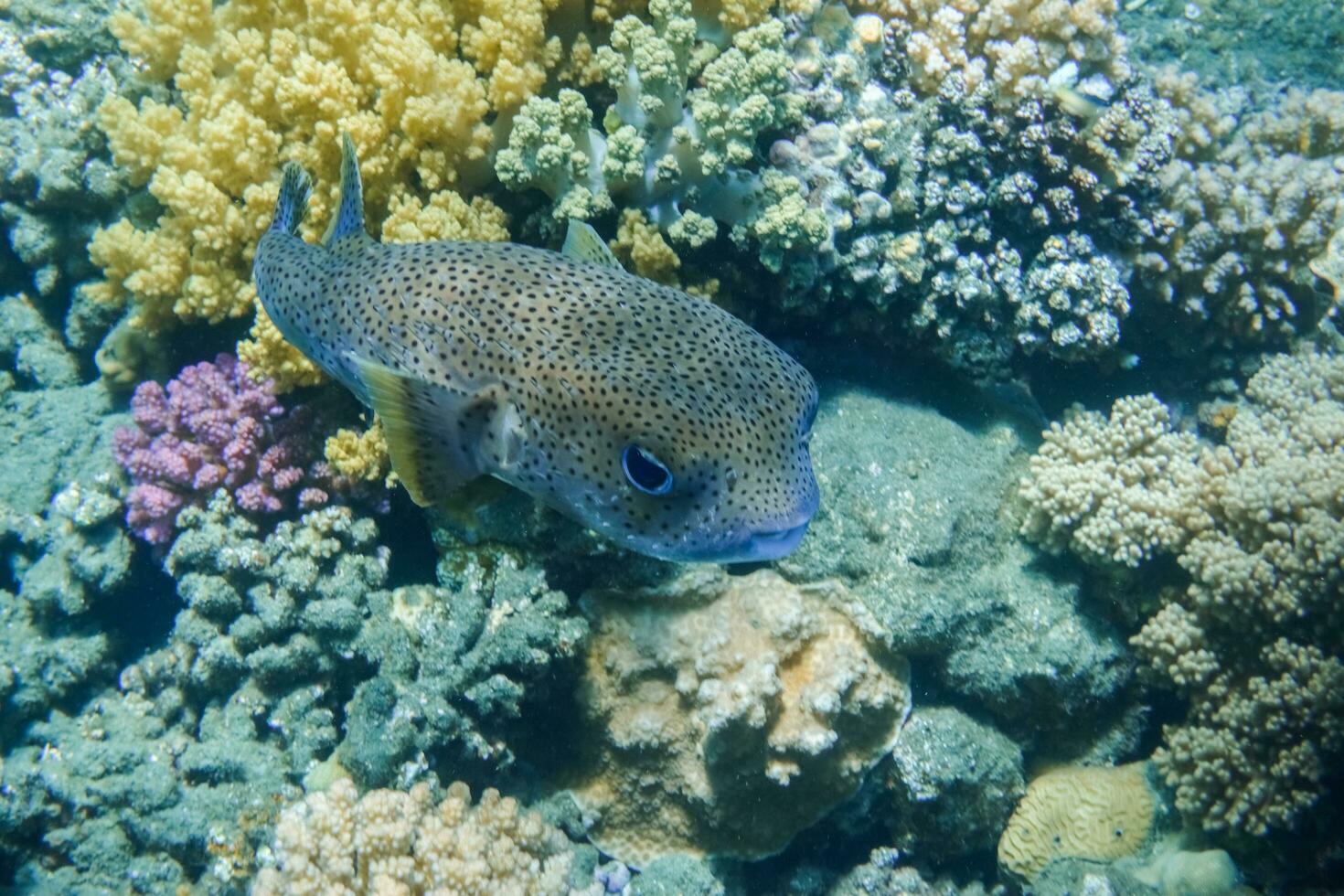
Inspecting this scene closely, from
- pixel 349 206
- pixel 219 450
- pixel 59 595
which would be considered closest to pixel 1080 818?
pixel 349 206

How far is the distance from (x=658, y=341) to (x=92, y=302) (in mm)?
4995

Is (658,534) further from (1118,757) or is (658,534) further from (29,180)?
(29,180)

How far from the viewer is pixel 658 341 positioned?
311 centimetres

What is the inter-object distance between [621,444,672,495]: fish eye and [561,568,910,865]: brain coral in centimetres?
171

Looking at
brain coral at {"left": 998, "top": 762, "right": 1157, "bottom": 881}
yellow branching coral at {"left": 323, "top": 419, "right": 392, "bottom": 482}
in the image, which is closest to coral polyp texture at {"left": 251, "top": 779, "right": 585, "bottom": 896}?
yellow branching coral at {"left": 323, "top": 419, "right": 392, "bottom": 482}

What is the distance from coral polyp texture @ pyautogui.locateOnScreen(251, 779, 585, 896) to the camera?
12.7 feet

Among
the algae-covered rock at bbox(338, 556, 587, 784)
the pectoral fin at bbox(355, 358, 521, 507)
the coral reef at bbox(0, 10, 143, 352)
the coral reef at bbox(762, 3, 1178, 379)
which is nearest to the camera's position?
the pectoral fin at bbox(355, 358, 521, 507)

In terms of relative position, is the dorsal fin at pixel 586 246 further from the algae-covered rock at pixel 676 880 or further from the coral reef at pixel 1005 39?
the algae-covered rock at pixel 676 880

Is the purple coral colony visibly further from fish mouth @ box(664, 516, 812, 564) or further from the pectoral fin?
fish mouth @ box(664, 516, 812, 564)

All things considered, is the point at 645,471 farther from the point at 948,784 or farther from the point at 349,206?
the point at 948,784

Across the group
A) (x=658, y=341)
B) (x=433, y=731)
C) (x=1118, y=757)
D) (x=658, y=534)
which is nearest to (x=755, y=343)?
(x=658, y=341)

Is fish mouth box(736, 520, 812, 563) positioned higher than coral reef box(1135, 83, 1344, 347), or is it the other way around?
coral reef box(1135, 83, 1344, 347)

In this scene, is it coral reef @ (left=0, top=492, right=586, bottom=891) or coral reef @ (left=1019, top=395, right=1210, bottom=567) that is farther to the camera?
coral reef @ (left=1019, top=395, right=1210, bottom=567)

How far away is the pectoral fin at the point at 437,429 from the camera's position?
3.12 m
